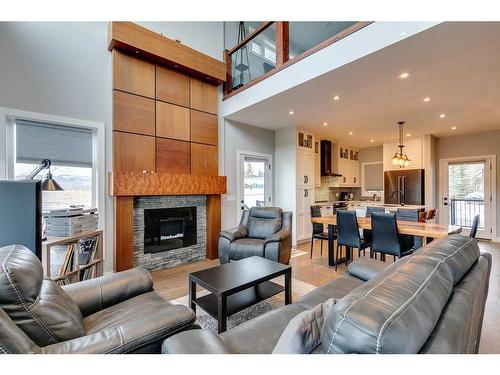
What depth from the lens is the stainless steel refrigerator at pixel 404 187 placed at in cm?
591

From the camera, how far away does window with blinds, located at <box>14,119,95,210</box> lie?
2900 millimetres

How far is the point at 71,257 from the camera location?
8.57ft

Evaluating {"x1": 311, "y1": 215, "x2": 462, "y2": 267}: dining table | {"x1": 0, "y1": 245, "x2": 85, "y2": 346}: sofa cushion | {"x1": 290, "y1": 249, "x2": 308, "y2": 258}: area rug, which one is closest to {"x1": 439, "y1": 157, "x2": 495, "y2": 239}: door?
{"x1": 311, "y1": 215, "x2": 462, "y2": 267}: dining table

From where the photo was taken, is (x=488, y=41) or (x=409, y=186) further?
(x=409, y=186)

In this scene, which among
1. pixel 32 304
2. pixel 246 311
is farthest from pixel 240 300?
pixel 32 304

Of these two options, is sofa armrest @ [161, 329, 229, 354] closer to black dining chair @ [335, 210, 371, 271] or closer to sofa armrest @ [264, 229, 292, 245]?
sofa armrest @ [264, 229, 292, 245]

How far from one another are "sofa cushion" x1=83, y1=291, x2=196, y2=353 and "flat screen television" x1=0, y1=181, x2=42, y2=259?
961 millimetres

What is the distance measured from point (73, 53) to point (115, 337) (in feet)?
12.1

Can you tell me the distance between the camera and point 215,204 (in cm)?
447

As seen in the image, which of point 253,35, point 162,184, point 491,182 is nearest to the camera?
point 162,184

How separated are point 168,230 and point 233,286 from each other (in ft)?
7.98

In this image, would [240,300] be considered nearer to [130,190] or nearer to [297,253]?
[130,190]
